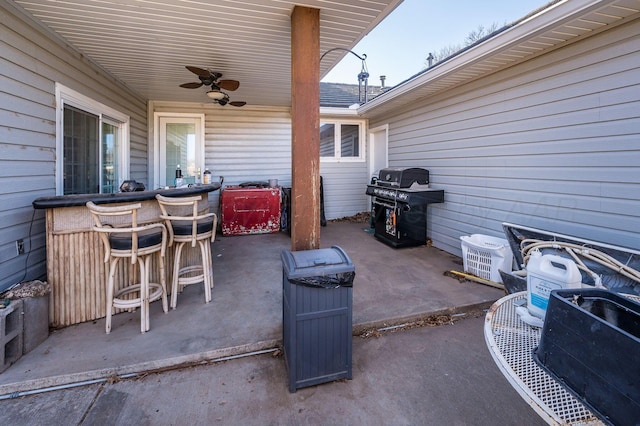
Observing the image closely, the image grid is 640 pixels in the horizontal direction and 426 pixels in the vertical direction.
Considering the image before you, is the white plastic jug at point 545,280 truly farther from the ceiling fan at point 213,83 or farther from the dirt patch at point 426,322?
the ceiling fan at point 213,83

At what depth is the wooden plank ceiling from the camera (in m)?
2.65

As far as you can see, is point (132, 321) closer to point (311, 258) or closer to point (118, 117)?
point (311, 258)

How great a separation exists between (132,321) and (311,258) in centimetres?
183

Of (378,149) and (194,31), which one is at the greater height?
(194,31)

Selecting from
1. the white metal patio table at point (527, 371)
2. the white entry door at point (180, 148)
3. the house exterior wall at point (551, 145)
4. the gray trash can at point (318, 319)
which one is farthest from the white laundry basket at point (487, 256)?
the white entry door at point (180, 148)

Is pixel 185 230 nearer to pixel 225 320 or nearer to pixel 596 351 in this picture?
pixel 225 320

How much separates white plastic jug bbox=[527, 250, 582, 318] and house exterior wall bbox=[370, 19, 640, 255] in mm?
2279

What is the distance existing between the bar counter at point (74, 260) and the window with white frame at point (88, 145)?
3.13 ft

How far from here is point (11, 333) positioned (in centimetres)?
204

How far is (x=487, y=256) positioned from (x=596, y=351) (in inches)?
126

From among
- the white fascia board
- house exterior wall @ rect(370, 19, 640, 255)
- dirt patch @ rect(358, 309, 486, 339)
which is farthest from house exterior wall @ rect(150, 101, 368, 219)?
dirt patch @ rect(358, 309, 486, 339)

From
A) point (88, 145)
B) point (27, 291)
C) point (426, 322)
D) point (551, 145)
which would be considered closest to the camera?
point (27, 291)

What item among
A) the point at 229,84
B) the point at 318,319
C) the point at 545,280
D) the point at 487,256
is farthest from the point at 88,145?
the point at 487,256

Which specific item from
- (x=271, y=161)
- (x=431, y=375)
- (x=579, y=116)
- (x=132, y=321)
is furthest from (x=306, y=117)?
(x=271, y=161)
